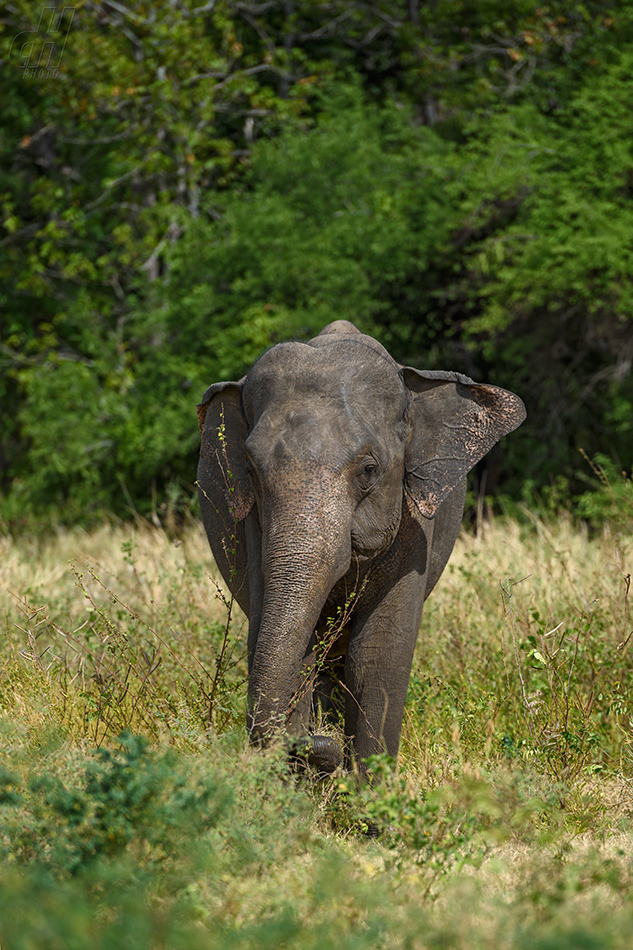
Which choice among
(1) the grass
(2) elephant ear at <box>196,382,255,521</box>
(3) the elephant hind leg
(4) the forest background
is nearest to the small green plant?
(4) the forest background

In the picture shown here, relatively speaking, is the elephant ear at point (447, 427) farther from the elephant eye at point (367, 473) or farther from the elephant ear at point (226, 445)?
the elephant ear at point (226, 445)

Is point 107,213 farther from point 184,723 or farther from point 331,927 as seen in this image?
point 331,927

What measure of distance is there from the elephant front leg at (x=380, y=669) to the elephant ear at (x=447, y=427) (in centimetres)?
46

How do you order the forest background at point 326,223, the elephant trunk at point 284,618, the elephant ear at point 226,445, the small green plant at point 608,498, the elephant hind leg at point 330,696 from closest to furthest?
1. the elephant trunk at point 284,618
2. the elephant ear at point 226,445
3. the elephant hind leg at point 330,696
4. the small green plant at point 608,498
5. the forest background at point 326,223

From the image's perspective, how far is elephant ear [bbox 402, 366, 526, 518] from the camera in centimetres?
496

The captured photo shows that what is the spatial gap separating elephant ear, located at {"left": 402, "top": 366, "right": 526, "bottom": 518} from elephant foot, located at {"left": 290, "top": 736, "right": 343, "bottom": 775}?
111 centimetres

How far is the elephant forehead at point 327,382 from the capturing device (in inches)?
180

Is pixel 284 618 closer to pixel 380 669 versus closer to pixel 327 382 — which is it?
pixel 380 669

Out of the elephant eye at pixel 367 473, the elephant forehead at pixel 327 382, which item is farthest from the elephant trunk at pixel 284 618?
the elephant forehead at pixel 327 382

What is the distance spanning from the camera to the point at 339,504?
4.29 m

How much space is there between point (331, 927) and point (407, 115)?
14573 mm

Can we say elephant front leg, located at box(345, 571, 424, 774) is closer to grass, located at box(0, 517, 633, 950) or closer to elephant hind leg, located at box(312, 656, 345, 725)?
grass, located at box(0, 517, 633, 950)

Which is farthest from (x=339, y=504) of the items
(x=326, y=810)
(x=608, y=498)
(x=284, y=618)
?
(x=608, y=498)

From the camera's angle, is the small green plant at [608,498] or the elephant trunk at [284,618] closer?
the elephant trunk at [284,618]
